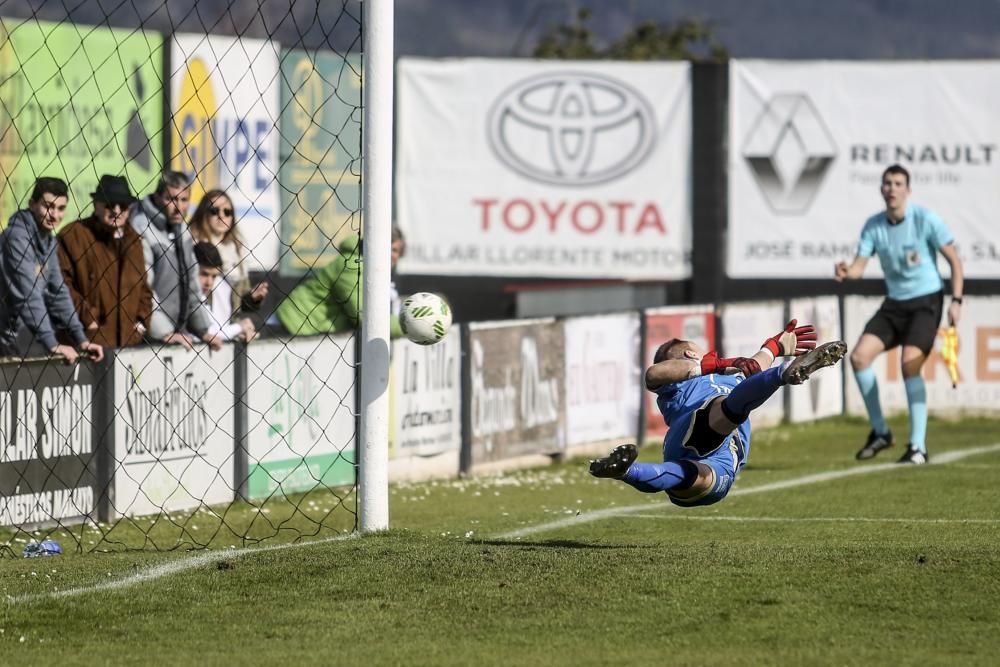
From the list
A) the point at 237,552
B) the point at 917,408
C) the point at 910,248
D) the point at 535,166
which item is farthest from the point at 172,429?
the point at 535,166

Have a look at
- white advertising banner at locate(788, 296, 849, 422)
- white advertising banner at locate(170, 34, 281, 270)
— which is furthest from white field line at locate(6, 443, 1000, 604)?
white advertising banner at locate(170, 34, 281, 270)

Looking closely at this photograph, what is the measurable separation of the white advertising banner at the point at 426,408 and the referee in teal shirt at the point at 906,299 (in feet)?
11.2

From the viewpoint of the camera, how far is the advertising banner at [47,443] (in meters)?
11.4

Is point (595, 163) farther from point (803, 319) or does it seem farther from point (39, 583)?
point (39, 583)

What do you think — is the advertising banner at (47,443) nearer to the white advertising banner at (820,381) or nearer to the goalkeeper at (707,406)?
the goalkeeper at (707,406)

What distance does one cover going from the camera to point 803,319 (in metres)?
20.6

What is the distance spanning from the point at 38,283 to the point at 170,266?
51.9 inches

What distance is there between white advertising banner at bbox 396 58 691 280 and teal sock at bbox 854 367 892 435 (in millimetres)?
9606

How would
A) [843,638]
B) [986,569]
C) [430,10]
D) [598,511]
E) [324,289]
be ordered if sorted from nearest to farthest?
[843,638] → [986,569] → [598,511] → [324,289] → [430,10]

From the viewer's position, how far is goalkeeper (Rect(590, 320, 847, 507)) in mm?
8977

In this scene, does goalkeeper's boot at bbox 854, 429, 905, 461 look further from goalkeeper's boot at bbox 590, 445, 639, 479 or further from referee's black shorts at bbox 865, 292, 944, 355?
goalkeeper's boot at bbox 590, 445, 639, 479

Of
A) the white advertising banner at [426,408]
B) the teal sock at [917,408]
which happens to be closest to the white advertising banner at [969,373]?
the teal sock at [917,408]

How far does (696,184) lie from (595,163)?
1.52 meters

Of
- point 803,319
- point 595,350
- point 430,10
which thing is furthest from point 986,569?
point 430,10
